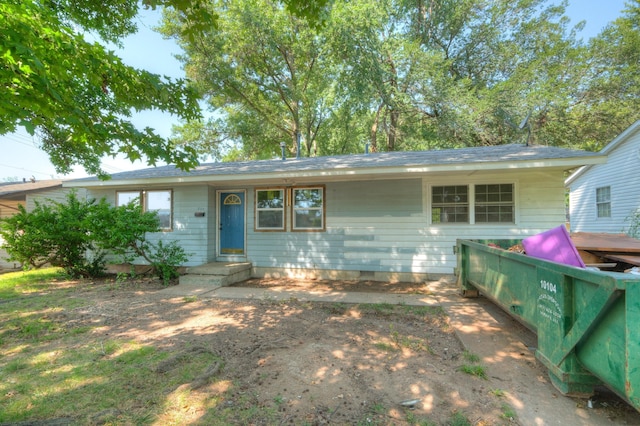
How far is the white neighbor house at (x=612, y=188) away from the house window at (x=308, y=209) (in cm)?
765

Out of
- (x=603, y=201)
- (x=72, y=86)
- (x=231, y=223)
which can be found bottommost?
(x=231, y=223)

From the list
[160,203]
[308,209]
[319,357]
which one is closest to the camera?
[319,357]

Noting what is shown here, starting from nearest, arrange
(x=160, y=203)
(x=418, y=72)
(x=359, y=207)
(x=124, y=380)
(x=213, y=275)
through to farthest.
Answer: (x=124, y=380) < (x=213, y=275) < (x=359, y=207) < (x=160, y=203) < (x=418, y=72)

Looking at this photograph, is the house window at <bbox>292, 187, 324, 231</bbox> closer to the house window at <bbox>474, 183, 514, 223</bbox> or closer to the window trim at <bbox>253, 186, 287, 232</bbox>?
the window trim at <bbox>253, 186, 287, 232</bbox>

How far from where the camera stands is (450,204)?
6773 mm

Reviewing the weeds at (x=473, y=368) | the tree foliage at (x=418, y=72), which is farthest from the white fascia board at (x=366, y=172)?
the tree foliage at (x=418, y=72)

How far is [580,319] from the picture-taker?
2064 mm

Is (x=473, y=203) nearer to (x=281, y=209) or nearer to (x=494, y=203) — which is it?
(x=494, y=203)

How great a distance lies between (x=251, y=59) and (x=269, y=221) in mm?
12291

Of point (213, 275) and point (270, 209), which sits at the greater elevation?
point (270, 209)

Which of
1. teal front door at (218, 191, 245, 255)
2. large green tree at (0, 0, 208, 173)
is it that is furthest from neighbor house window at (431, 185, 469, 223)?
large green tree at (0, 0, 208, 173)

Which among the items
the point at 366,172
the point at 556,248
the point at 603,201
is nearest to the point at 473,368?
the point at 556,248

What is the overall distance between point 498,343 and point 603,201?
477 inches

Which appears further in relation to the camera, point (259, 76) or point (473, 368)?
point (259, 76)
